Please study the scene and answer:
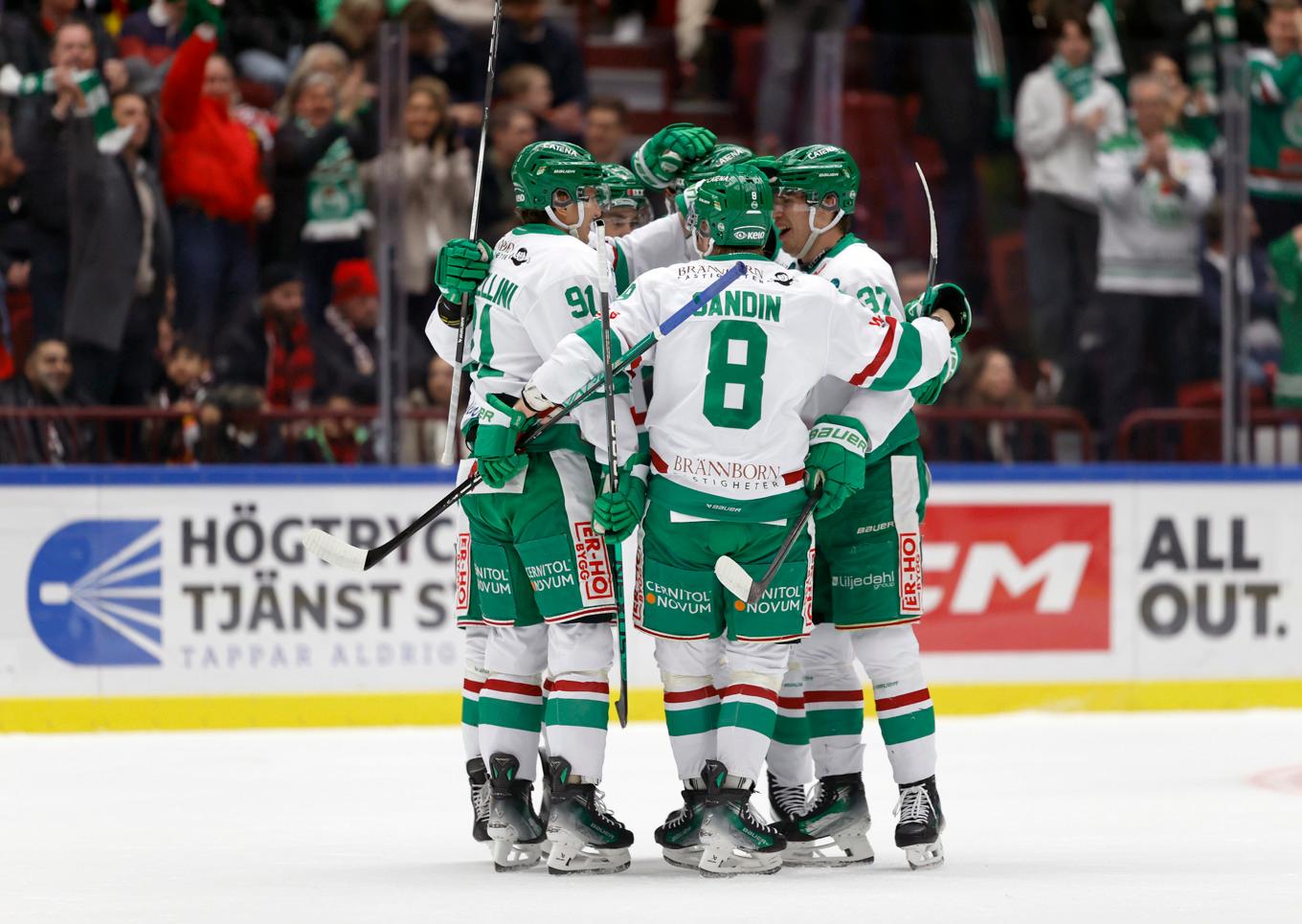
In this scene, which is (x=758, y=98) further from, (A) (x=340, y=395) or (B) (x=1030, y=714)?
(B) (x=1030, y=714)

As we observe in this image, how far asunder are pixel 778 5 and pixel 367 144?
6.61ft

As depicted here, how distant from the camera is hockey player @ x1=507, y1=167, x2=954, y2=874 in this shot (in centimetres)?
466

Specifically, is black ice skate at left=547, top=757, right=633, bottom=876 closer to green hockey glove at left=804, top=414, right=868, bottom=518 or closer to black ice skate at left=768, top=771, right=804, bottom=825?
black ice skate at left=768, top=771, right=804, bottom=825

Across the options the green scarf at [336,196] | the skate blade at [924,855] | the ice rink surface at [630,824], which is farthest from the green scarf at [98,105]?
the skate blade at [924,855]

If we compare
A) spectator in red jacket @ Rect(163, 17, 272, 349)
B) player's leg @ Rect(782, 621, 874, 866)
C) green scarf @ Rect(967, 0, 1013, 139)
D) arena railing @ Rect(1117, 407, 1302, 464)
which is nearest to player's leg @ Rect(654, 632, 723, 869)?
player's leg @ Rect(782, 621, 874, 866)

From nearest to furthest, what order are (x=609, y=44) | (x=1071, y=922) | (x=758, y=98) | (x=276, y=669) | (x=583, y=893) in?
1. (x=1071, y=922)
2. (x=583, y=893)
3. (x=276, y=669)
4. (x=758, y=98)
5. (x=609, y=44)

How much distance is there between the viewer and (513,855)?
16.0ft

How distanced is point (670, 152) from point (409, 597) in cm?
297

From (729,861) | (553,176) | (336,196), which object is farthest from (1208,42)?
(729,861)

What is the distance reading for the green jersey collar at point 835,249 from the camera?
505cm

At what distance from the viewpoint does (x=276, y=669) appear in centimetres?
766

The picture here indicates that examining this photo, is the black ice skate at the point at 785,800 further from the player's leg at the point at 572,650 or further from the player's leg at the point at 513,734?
the player's leg at the point at 513,734

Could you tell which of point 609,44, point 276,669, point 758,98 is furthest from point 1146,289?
point 276,669

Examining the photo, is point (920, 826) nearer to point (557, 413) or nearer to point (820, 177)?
point (557, 413)
